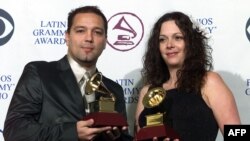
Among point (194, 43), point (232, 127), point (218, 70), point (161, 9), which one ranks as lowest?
point (232, 127)

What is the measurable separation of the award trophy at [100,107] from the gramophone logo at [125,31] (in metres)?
0.76

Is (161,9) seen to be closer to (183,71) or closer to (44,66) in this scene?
(183,71)

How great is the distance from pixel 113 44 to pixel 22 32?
46cm

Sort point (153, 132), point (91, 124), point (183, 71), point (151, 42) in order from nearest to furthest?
point (91, 124) → point (153, 132) → point (183, 71) → point (151, 42)

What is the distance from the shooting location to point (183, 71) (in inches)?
72.1

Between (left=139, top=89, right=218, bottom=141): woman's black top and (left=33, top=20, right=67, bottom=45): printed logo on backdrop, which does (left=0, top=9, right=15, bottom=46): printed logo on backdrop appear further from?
(left=139, top=89, right=218, bottom=141): woman's black top

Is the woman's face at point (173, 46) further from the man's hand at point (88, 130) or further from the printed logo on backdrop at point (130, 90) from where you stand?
the man's hand at point (88, 130)

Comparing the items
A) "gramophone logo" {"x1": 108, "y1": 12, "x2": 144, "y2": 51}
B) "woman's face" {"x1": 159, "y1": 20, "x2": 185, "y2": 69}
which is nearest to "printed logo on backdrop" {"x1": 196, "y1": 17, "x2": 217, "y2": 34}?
"gramophone logo" {"x1": 108, "y1": 12, "x2": 144, "y2": 51}

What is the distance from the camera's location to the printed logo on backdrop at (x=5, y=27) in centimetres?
213

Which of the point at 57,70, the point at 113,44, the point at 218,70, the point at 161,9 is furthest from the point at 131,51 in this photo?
the point at 57,70

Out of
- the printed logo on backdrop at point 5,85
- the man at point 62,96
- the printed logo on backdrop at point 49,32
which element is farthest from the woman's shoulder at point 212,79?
the printed logo on backdrop at point 5,85

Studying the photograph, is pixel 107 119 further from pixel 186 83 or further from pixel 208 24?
pixel 208 24

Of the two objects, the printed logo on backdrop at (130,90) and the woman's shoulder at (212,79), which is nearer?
the woman's shoulder at (212,79)

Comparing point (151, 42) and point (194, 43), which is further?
point (151, 42)
